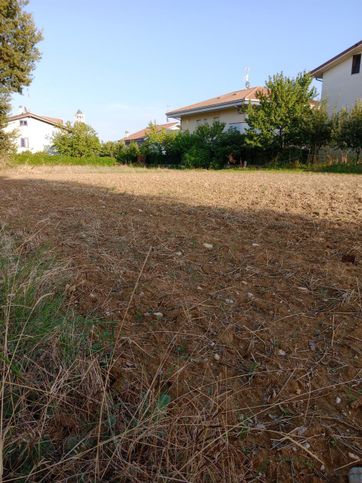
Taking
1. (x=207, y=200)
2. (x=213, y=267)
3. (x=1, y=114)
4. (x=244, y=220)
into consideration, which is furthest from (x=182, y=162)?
(x=213, y=267)

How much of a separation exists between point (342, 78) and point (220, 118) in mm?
7274

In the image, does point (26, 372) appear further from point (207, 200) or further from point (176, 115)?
point (176, 115)

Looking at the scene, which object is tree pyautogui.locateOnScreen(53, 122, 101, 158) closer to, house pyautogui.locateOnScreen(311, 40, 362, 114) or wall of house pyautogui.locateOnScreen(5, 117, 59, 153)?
wall of house pyautogui.locateOnScreen(5, 117, 59, 153)

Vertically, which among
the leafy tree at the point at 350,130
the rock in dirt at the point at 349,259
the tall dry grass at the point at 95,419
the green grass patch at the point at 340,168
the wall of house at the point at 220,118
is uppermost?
the wall of house at the point at 220,118

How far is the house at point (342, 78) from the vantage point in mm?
16375

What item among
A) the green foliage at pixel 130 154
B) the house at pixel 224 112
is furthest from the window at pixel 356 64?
the green foliage at pixel 130 154

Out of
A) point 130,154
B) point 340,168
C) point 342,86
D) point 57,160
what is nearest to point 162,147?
point 130,154

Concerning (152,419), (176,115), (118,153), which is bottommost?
(152,419)

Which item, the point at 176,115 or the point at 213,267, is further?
the point at 176,115

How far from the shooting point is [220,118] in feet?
72.5

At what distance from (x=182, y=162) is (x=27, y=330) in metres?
18.5

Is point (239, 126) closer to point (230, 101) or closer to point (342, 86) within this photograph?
point (230, 101)

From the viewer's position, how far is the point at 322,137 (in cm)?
1469

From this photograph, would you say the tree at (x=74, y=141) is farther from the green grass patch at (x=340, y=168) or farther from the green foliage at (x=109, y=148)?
the green grass patch at (x=340, y=168)
